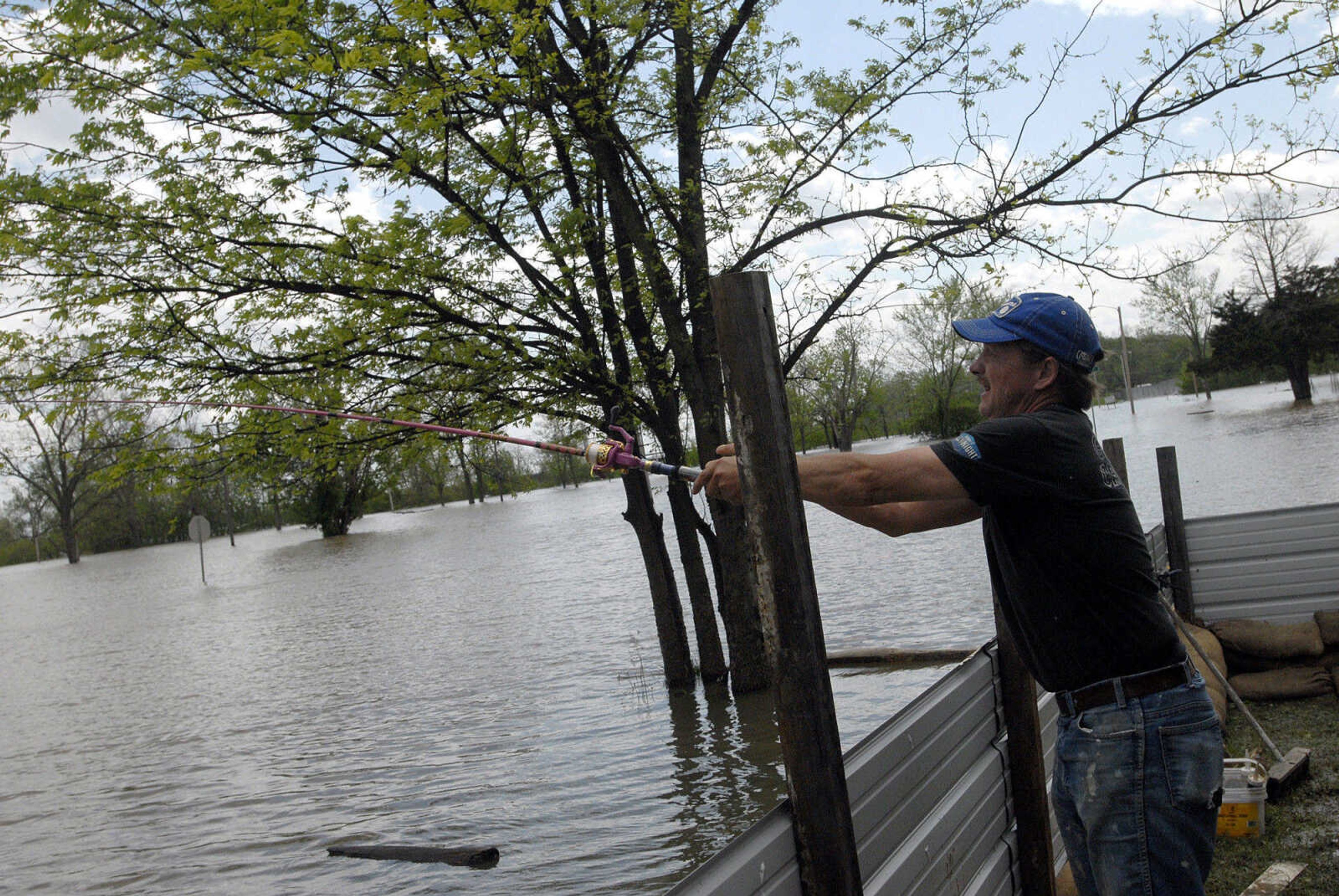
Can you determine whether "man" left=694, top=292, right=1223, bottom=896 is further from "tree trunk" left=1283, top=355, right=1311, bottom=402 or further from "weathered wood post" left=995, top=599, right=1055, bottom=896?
"tree trunk" left=1283, top=355, right=1311, bottom=402

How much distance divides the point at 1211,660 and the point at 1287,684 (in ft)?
1.93

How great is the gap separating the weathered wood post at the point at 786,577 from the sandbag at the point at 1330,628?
798cm

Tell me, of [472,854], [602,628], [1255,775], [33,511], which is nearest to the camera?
[1255,775]

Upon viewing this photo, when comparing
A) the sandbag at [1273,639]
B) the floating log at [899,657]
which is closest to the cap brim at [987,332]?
the sandbag at [1273,639]

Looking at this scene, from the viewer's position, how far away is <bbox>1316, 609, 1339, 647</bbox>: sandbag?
29.9 feet

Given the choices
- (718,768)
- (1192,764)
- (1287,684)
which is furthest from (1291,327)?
(1192,764)

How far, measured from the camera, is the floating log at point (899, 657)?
522 inches

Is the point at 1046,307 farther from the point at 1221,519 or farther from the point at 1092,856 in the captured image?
the point at 1221,519

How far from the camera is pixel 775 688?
2961 millimetres

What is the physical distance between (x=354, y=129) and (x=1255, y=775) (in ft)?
27.4

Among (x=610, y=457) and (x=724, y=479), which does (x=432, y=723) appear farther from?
(x=724, y=479)

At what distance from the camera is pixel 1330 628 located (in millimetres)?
9172

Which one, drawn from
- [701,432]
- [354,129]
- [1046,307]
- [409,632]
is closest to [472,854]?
[701,432]

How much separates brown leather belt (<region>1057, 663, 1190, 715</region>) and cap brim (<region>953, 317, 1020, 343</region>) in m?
0.91
